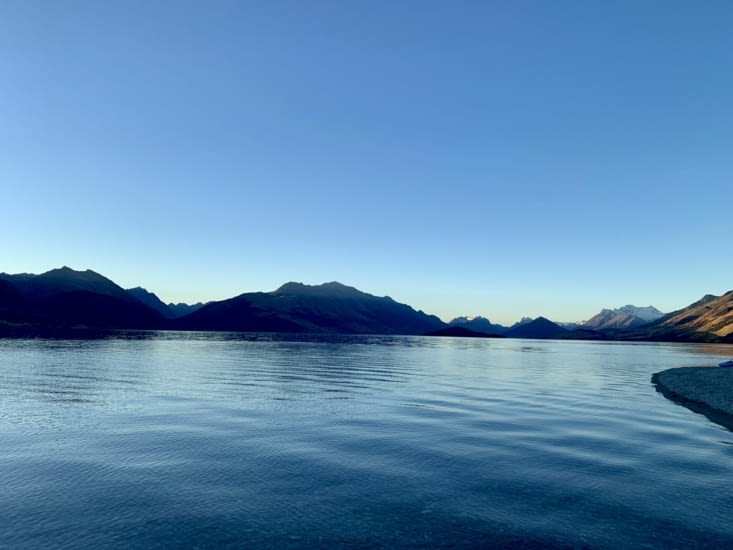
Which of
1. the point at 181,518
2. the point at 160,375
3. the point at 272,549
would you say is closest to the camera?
the point at 272,549

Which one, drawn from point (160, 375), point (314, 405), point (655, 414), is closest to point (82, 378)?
point (160, 375)

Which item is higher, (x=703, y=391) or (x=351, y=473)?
(x=703, y=391)

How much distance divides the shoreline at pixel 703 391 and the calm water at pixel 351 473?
297 cm

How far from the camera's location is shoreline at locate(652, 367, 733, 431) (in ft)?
153

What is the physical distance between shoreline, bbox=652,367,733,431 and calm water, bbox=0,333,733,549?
2.97 m

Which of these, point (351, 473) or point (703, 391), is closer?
point (351, 473)

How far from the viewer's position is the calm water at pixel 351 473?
668 inches

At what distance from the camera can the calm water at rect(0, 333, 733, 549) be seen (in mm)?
16969

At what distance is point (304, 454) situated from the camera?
27.3 m

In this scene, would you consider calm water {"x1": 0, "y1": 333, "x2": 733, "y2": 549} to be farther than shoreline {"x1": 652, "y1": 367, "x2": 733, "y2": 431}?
No

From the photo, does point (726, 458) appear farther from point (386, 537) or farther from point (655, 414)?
point (386, 537)

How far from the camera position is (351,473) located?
78.5 feet

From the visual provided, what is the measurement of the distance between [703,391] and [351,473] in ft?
192

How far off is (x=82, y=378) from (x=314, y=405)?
36.5 metres
